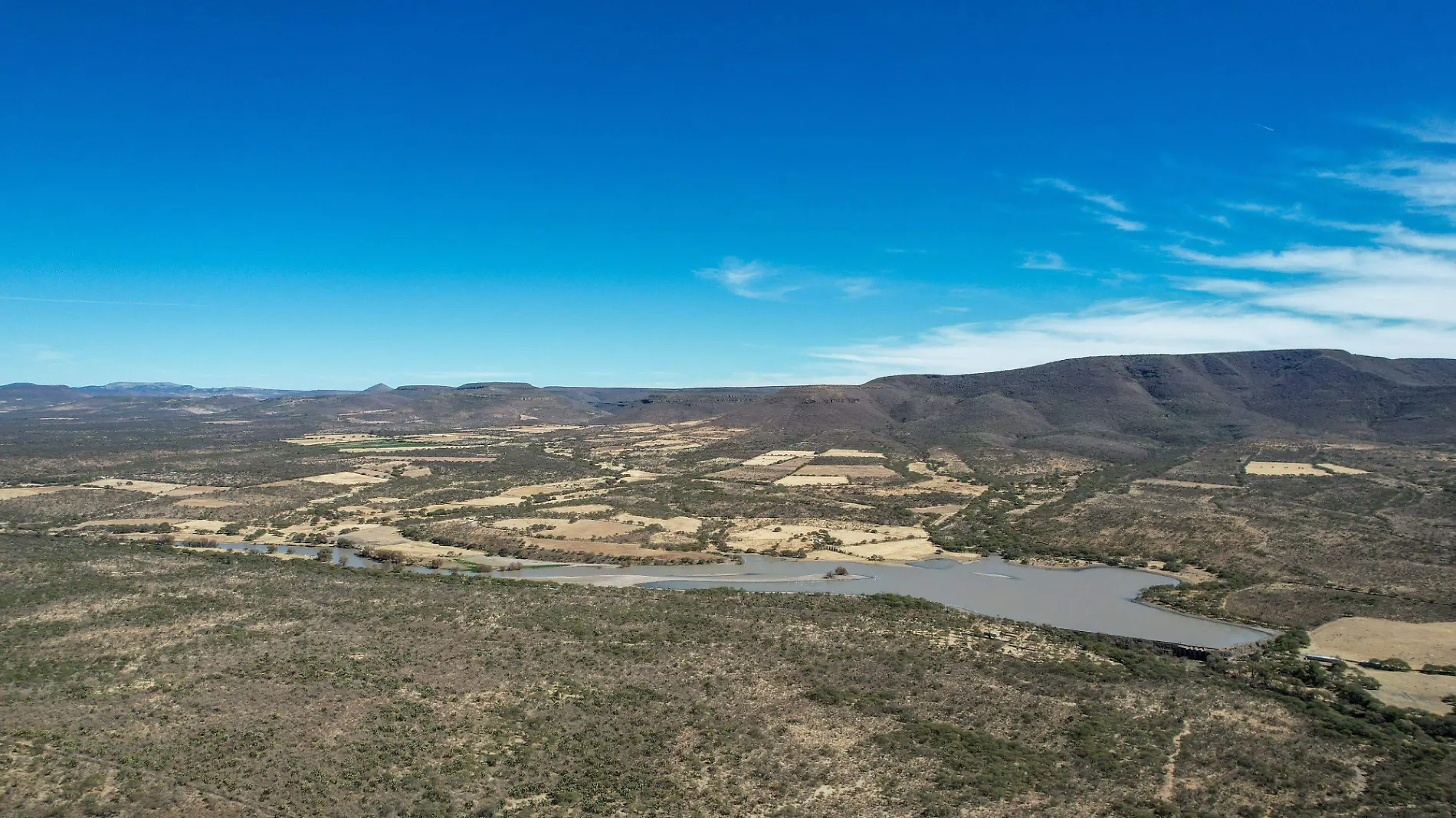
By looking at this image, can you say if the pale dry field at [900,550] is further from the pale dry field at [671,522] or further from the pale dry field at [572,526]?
the pale dry field at [572,526]

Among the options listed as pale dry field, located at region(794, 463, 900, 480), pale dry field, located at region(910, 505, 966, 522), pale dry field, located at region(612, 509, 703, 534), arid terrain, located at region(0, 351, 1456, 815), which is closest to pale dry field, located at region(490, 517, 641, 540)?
arid terrain, located at region(0, 351, 1456, 815)

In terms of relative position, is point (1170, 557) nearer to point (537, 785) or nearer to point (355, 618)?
point (537, 785)

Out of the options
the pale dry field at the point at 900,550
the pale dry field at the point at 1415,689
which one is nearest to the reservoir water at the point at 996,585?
the pale dry field at the point at 900,550

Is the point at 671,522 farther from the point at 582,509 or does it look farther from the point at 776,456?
the point at 776,456

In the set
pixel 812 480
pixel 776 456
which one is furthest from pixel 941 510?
pixel 776 456

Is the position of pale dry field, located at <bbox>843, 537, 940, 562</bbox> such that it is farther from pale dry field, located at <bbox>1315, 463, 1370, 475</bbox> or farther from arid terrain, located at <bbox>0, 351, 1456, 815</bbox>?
pale dry field, located at <bbox>1315, 463, 1370, 475</bbox>
